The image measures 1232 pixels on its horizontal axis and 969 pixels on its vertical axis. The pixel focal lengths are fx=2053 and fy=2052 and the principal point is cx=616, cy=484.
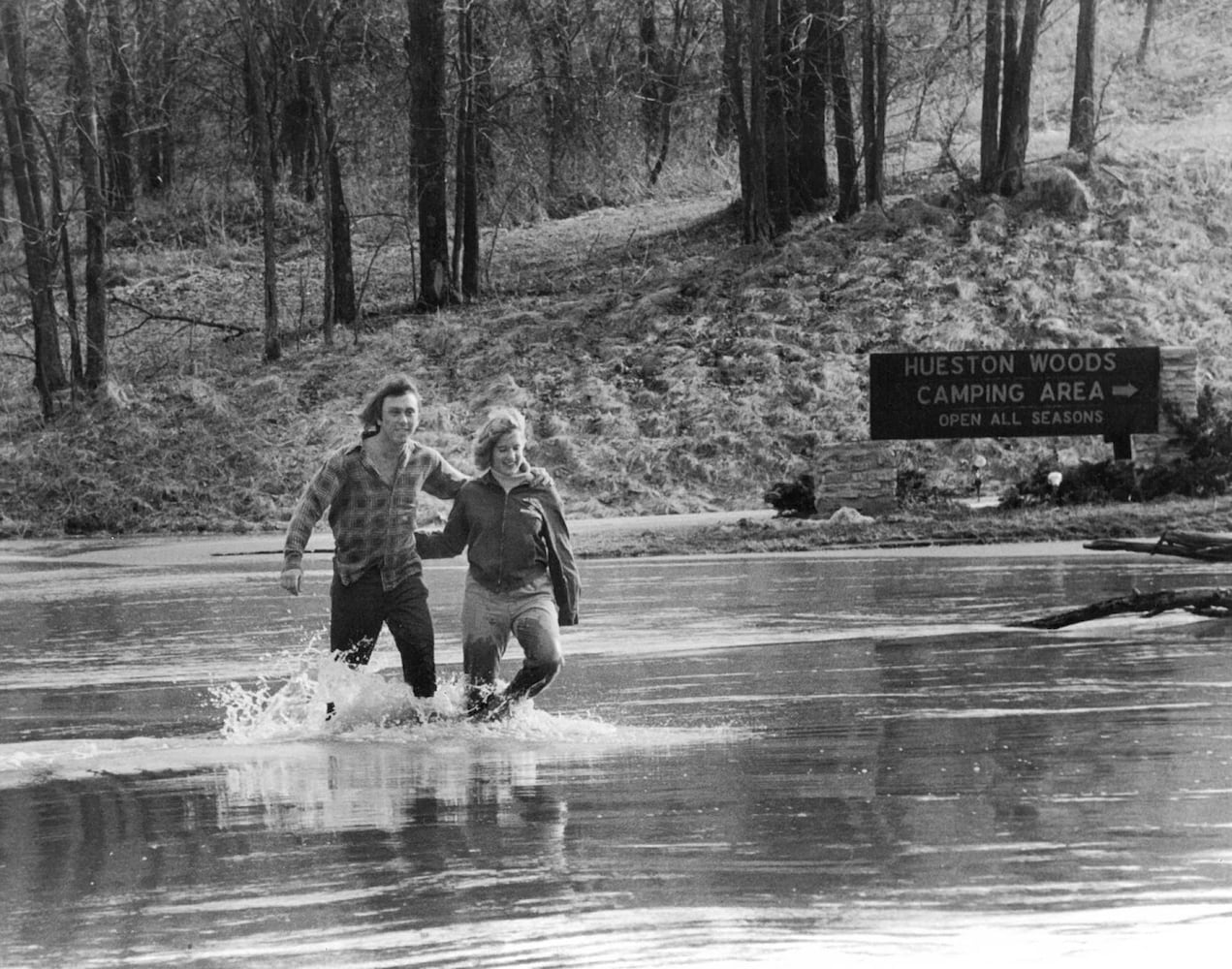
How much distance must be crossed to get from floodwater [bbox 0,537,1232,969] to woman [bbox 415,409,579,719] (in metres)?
0.45

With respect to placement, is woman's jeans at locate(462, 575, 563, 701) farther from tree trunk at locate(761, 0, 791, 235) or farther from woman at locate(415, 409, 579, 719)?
tree trunk at locate(761, 0, 791, 235)

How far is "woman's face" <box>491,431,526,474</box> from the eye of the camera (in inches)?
348

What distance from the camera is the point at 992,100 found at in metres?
35.8

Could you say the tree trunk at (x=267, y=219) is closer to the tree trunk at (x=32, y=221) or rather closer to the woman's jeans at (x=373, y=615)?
the tree trunk at (x=32, y=221)

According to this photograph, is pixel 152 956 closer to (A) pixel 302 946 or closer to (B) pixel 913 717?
(A) pixel 302 946

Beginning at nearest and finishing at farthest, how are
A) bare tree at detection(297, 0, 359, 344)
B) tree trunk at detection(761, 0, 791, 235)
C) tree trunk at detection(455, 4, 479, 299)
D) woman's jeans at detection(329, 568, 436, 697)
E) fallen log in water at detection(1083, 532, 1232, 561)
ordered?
woman's jeans at detection(329, 568, 436, 697)
fallen log in water at detection(1083, 532, 1232, 561)
bare tree at detection(297, 0, 359, 344)
tree trunk at detection(761, 0, 791, 235)
tree trunk at detection(455, 4, 479, 299)

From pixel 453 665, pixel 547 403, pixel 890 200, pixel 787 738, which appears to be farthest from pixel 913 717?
pixel 890 200

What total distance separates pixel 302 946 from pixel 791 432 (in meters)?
24.6

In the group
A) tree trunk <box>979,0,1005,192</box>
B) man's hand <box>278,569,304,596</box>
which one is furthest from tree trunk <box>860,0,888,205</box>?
man's hand <box>278,569,304,596</box>

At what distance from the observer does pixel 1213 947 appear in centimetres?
505

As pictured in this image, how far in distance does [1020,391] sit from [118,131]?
86.1 feet

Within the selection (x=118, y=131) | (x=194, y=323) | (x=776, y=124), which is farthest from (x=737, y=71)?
(x=118, y=131)

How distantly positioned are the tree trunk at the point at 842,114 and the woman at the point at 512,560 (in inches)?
→ 1099

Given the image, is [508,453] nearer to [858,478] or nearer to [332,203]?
[858,478]
